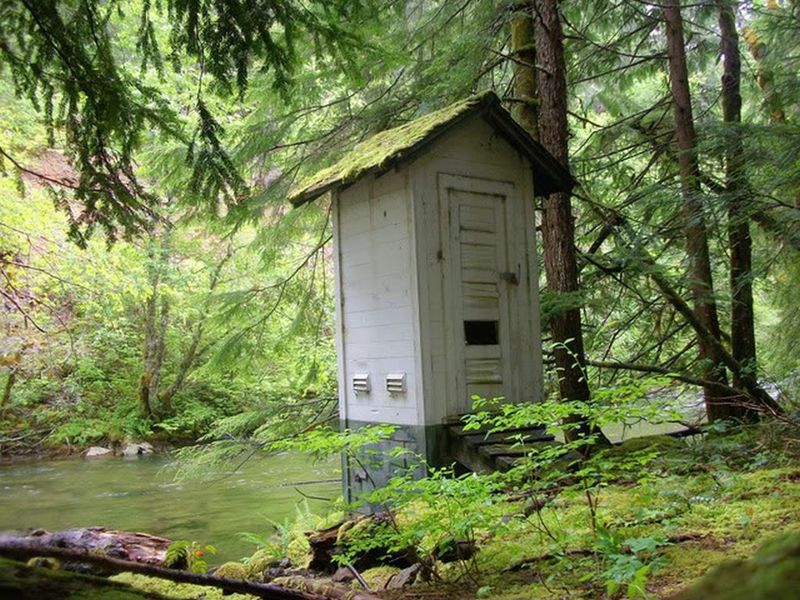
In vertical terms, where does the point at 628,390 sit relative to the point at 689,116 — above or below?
below

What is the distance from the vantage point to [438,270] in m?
6.01

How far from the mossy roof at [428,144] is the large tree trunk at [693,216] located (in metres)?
1.69

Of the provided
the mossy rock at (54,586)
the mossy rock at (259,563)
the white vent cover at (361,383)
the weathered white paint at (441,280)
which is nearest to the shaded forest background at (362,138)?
the weathered white paint at (441,280)

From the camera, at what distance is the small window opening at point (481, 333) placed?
634 centimetres

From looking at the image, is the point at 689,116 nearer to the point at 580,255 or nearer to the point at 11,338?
the point at 580,255

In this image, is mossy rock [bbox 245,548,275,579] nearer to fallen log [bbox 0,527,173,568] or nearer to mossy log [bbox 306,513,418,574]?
mossy log [bbox 306,513,418,574]

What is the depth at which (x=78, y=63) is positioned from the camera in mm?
4094

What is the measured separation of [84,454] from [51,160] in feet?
24.6

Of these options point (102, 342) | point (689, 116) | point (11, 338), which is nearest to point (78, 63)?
point (689, 116)

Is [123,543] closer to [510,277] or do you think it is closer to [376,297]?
[376,297]

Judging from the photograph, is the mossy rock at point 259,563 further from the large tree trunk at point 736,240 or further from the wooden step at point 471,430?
the large tree trunk at point 736,240

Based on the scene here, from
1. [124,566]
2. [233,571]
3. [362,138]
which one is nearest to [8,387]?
[362,138]

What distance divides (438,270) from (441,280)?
0.10m

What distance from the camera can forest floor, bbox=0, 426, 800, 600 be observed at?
9.77 feet
